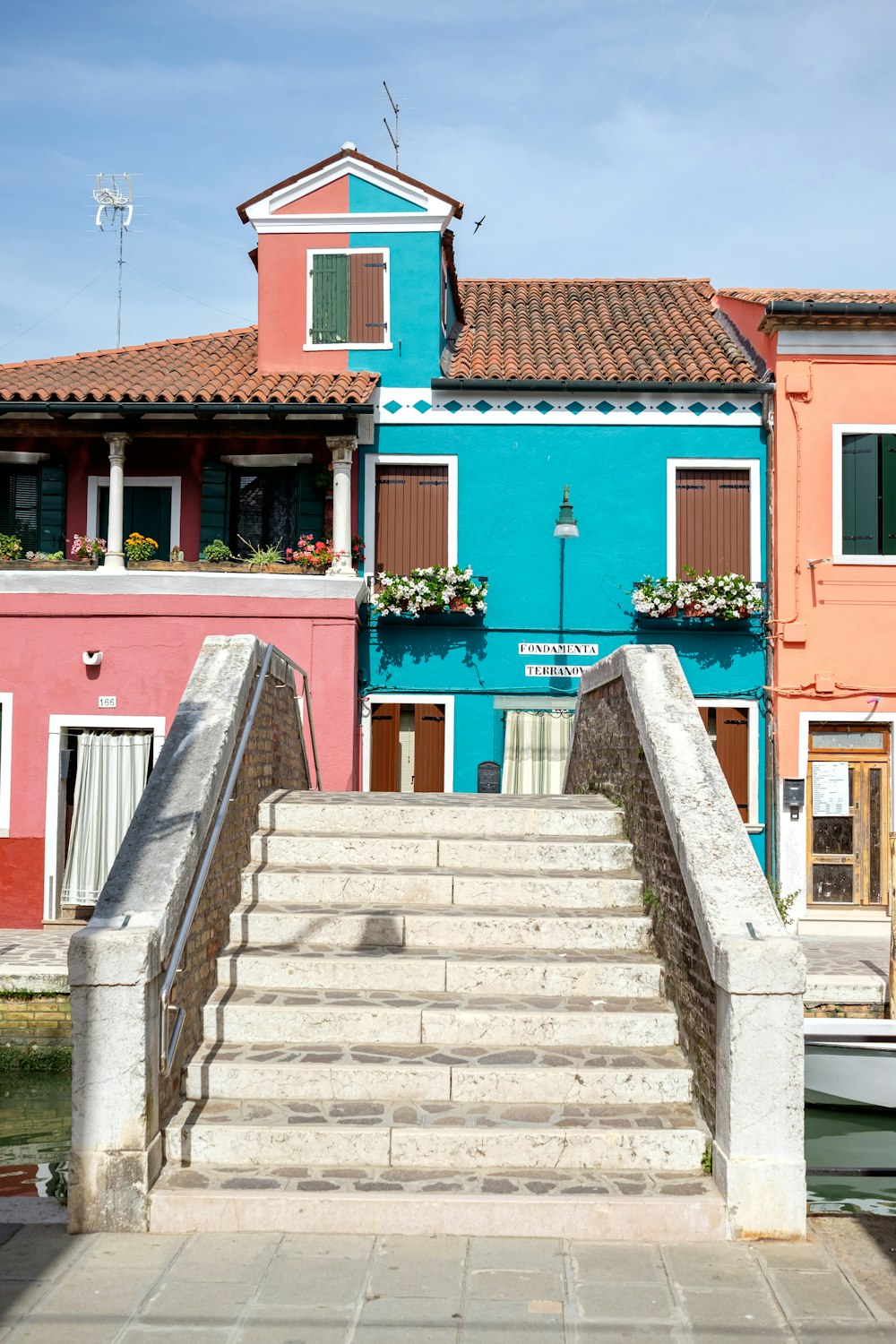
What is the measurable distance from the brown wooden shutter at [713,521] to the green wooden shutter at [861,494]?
Result: 1205 mm

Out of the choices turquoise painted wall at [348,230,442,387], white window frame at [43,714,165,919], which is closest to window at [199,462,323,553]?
turquoise painted wall at [348,230,442,387]

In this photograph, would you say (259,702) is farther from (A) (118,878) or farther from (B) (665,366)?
(B) (665,366)

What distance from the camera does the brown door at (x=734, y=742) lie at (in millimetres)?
15312

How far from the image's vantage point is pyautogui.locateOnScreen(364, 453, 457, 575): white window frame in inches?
617

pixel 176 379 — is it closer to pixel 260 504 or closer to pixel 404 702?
pixel 260 504

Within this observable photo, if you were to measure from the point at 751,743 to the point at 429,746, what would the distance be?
13.3 feet

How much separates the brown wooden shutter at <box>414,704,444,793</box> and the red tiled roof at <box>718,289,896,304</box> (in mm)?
6693

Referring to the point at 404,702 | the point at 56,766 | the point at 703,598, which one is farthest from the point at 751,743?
the point at 56,766

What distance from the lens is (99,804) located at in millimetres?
14133

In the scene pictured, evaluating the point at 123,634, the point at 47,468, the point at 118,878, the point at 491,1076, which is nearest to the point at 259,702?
the point at 118,878

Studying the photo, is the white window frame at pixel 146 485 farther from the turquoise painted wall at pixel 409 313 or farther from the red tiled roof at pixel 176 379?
the turquoise painted wall at pixel 409 313

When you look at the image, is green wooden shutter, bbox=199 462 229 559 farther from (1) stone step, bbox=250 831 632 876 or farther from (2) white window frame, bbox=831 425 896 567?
(1) stone step, bbox=250 831 632 876

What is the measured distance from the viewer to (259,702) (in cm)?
784

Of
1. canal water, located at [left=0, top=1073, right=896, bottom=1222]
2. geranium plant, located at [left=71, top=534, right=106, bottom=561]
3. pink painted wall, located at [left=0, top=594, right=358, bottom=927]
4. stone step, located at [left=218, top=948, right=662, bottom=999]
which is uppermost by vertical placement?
geranium plant, located at [left=71, top=534, right=106, bottom=561]
